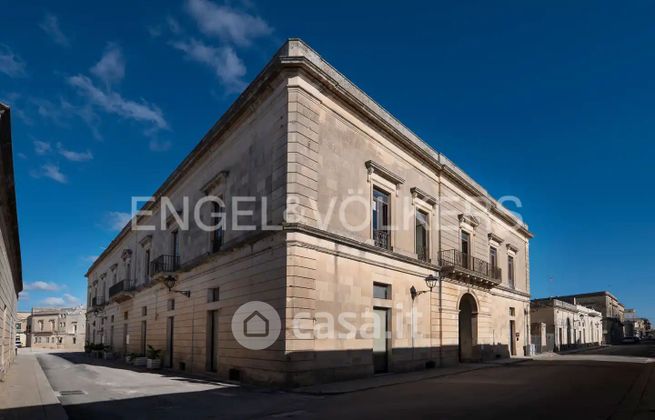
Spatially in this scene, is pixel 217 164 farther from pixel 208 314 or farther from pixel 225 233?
pixel 208 314

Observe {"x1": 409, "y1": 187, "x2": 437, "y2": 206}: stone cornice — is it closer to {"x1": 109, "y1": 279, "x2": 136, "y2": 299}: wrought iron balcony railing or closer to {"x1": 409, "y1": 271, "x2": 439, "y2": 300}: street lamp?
{"x1": 409, "y1": 271, "x2": 439, "y2": 300}: street lamp

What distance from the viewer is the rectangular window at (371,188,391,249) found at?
54.5 ft

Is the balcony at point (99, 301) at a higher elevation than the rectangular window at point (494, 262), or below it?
below

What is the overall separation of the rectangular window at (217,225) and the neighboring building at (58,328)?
6247 cm

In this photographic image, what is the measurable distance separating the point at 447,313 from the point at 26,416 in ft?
50.6

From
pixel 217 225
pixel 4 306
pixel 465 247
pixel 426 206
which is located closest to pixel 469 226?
pixel 465 247

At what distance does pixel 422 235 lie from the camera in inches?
776

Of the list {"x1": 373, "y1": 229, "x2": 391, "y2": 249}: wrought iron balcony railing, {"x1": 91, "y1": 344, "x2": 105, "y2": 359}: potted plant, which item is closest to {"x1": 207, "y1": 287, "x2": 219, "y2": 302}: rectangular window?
{"x1": 373, "y1": 229, "x2": 391, "y2": 249}: wrought iron balcony railing

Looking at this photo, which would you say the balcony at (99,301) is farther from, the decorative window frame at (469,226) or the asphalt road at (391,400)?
the decorative window frame at (469,226)

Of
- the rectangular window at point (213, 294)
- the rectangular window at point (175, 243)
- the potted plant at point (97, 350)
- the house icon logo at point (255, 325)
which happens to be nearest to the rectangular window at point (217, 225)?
the rectangular window at point (213, 294)

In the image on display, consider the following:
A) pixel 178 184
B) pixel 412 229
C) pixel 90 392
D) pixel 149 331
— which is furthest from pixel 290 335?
pixel 149 331

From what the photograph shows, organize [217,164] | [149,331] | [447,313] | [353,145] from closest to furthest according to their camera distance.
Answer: [353,145] < [217,164] < [447,313] < [149,331]

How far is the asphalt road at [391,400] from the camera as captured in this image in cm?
848

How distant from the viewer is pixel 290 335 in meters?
12.4
